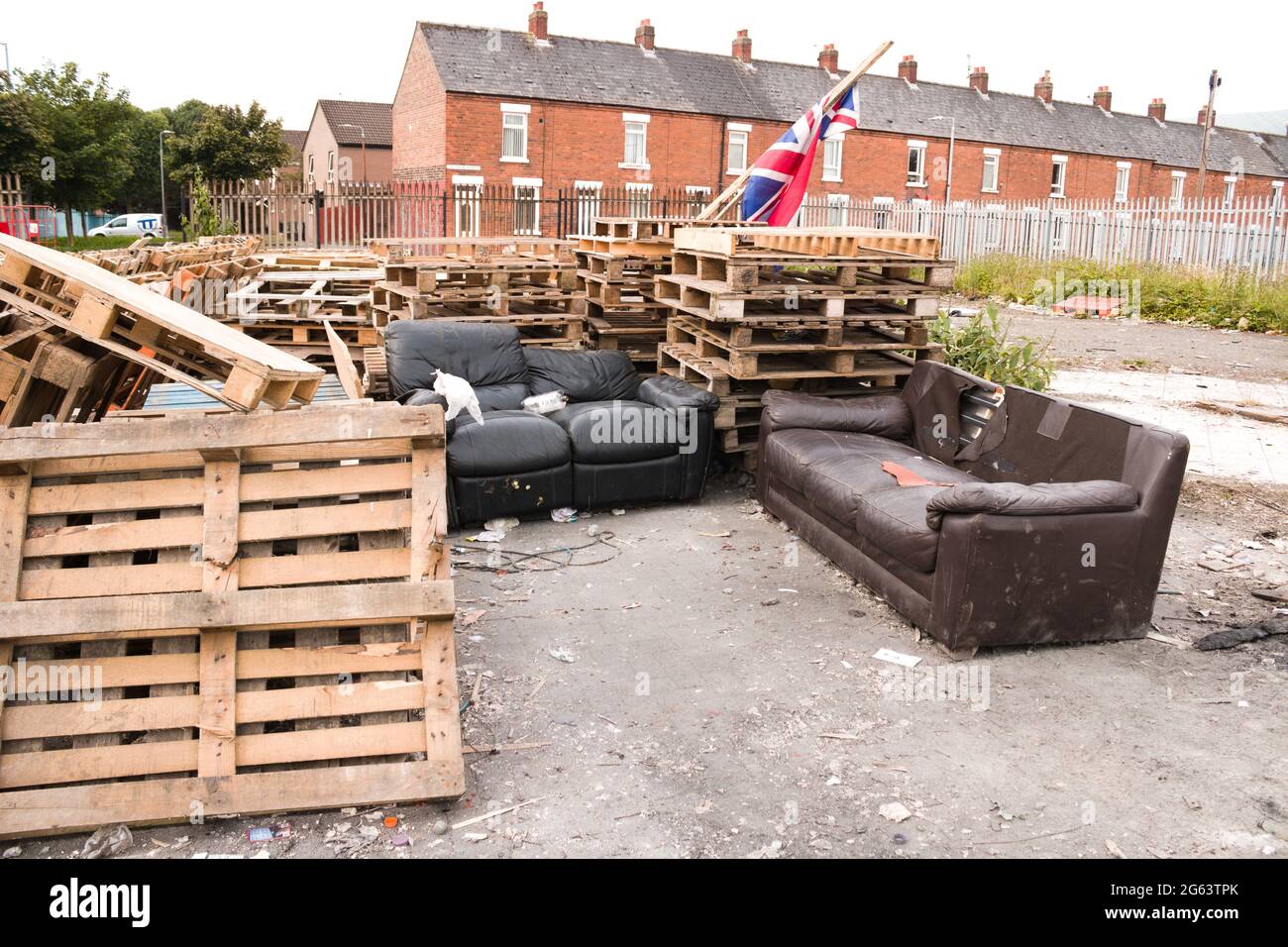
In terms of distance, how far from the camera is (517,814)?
142 inches

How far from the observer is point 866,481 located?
587 cm

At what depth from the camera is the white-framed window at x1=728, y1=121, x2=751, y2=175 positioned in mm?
36781

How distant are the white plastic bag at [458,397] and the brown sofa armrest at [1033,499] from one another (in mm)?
3393

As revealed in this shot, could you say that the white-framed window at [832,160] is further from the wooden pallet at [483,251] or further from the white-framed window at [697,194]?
the wooden pallet at [483,251]

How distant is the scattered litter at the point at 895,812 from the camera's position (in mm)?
3604

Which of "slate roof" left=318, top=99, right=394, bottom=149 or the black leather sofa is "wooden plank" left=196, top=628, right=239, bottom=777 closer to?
the black leather sofa

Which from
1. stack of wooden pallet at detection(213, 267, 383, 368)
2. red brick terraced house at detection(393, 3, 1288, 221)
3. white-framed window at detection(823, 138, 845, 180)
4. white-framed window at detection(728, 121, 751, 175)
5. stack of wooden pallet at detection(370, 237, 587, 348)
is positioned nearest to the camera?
stack of wooden pallet at detection(370, 237, 587, 348)

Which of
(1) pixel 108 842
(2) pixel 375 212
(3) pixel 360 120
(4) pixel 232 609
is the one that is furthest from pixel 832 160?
(1) pixel 108 842

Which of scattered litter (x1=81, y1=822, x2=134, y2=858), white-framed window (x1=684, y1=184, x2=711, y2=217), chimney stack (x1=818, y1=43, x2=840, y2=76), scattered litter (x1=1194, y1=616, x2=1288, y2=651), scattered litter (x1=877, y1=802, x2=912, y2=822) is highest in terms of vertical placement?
chimney stack (x1=818, y1=43, x2=840, y2=76)

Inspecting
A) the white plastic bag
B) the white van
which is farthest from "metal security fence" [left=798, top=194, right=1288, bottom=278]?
the white van

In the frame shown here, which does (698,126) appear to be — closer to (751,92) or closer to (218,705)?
(751,92)

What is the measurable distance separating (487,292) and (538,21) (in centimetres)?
2973

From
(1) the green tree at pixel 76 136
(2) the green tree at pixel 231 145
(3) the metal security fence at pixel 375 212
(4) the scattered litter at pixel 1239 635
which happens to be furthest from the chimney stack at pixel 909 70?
(4) the scattered litter at pixel 1239 635

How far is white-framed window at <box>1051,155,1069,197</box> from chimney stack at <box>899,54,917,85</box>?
7419 millimetres
